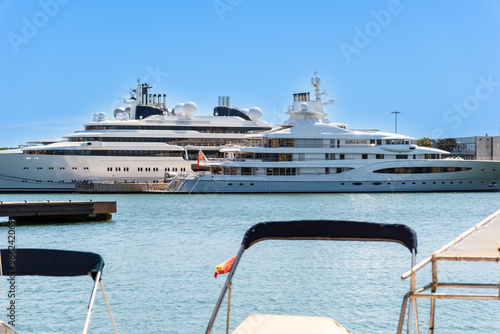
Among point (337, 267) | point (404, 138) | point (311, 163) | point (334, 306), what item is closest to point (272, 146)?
point (311, 163)

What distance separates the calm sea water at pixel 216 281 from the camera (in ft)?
39.0

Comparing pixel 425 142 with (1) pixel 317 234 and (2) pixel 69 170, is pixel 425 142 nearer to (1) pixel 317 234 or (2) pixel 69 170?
(2) pixel 69 170

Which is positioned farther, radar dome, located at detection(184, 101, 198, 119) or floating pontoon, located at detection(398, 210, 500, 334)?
radar dome, located at detection(184, 101, 198, 119)

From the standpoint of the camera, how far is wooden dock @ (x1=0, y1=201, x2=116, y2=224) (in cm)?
2639

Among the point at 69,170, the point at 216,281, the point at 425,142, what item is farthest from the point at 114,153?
the point at 425,142

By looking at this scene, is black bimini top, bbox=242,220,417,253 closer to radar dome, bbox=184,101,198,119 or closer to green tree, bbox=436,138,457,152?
radar dome, bbox=184,101,198,119

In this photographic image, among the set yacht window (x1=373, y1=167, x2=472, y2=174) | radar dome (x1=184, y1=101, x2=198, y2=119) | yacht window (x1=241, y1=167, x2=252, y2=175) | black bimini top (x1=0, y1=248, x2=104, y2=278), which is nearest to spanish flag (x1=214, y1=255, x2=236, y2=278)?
black bimini top (x1=0, y1=248, x2=104, y2=278)

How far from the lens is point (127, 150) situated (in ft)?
186

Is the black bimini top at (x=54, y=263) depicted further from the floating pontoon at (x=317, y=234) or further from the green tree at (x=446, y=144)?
the green tree at (x=446, y=144)

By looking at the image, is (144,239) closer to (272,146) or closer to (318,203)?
(318,203)

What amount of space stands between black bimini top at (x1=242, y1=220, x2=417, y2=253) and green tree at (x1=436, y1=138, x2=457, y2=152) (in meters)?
87.9

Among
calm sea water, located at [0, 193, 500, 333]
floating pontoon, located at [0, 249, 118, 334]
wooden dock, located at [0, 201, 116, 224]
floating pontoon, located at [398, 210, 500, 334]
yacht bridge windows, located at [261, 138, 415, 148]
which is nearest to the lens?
floating pontoon, located at [398, 210, 500, 334]

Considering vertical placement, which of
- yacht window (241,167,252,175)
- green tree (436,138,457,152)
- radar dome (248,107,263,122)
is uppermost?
radar dome (248,107,263,122)

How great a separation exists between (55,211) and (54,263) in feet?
69.9
